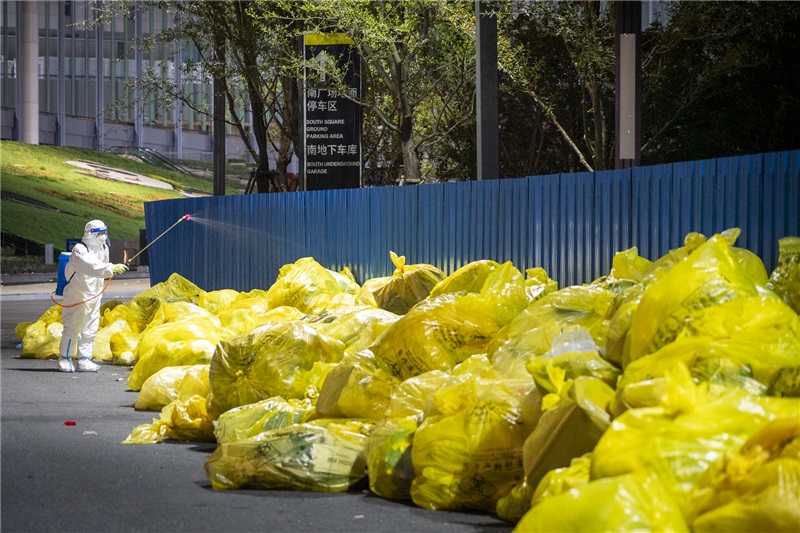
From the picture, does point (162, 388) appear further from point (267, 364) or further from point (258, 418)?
point (258, 418)

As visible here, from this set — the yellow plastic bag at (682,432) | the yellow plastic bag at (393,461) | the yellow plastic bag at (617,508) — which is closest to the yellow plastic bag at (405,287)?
the yellow plastic bag at (393,461)

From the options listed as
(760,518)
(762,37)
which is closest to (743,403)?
(760,518)

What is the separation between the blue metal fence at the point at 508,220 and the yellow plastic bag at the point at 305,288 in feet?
2.20

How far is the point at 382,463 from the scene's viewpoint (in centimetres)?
555

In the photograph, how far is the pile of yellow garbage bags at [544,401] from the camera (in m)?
3.69

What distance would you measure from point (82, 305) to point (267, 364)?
15.5ft

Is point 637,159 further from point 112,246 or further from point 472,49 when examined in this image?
point 112,246

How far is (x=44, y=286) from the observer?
27375 millimetres

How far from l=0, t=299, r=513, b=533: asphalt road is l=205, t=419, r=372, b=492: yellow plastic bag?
6cm

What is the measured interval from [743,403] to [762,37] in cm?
1844

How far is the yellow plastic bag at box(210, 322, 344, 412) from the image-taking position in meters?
7.00

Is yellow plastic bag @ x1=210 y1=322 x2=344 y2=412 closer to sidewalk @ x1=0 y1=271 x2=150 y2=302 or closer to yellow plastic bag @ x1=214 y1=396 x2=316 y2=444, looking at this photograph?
yellow plastic bag @ x1=214 y1=396 x2=316 y2=444

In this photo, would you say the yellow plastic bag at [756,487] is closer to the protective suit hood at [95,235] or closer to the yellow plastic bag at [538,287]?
the yellow plastic bag at [538,287]

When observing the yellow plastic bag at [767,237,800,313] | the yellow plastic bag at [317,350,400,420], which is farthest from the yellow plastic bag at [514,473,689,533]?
the yellow plastic bag at [317,350,400,420]
